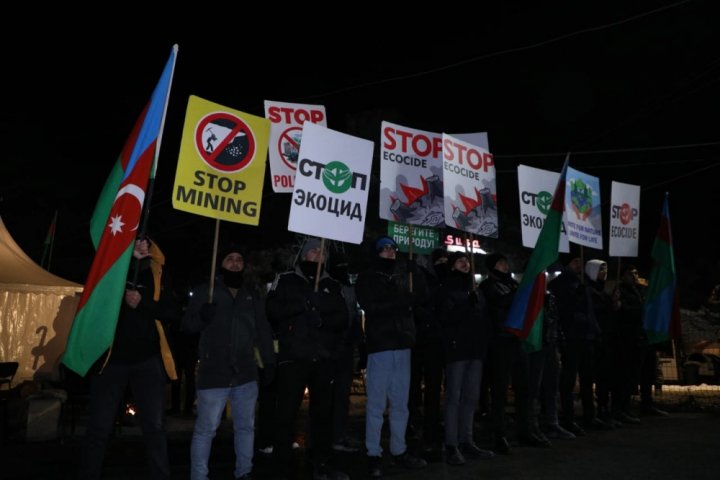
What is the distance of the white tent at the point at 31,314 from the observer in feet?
44.3

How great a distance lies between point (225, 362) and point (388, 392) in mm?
1731

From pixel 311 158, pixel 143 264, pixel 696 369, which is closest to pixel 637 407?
pixel 696 369

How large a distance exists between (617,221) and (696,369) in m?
7.25

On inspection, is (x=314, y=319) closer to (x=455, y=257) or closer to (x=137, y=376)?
(x=137, y=376)

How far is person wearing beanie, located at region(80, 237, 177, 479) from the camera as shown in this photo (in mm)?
5258

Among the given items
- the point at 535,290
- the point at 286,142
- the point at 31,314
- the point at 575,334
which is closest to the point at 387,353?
the point at 535,290

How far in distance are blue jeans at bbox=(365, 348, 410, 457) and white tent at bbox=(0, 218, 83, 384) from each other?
29.5 ft

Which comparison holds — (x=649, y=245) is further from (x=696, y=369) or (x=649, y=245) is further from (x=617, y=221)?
(x=617, y=221)

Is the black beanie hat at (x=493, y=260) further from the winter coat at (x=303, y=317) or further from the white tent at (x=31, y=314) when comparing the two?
the white tent at (x=31, y=314)

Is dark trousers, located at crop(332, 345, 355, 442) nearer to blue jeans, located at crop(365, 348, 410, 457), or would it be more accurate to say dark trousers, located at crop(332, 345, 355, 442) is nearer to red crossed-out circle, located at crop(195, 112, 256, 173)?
blue jeans, located at crop(365, 348, 410, 457)

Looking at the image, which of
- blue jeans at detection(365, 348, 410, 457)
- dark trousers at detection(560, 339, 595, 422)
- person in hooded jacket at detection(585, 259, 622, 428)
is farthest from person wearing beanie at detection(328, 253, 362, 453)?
person in hooded jacket at detection(585, 259, 622, 428)

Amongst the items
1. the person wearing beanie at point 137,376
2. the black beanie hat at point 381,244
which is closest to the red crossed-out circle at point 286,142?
the black beanie hat at point 381,244

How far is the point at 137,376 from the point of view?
17.8 feet

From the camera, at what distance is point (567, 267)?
9.25m
